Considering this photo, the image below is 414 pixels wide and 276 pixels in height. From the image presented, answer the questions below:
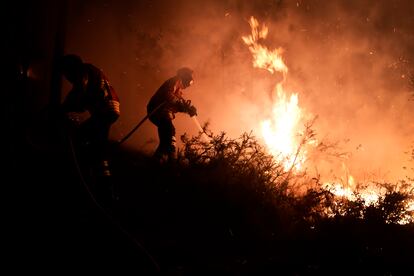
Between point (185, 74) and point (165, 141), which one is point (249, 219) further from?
point (185, 74)

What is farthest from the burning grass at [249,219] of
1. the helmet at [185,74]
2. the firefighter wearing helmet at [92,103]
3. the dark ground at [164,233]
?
the helmet at [185,74]

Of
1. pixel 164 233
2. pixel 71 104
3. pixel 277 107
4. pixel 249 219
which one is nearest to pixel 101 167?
pixel 71 104

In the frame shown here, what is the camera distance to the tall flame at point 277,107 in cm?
815

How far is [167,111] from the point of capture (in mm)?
6055

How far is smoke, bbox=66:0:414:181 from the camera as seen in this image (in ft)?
24.6

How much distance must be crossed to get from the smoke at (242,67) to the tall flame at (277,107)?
20cm

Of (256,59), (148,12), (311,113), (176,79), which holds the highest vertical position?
(311,113)

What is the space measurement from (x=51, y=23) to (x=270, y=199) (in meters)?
4.37

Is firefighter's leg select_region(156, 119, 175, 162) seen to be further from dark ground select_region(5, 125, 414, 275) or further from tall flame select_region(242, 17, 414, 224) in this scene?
tall flame select_region(242, 17, 414, 224)

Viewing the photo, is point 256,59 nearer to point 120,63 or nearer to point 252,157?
point 120,63

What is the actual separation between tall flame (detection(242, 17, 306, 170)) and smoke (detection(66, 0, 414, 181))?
20cm

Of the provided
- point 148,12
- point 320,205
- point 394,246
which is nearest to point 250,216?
point 320,205

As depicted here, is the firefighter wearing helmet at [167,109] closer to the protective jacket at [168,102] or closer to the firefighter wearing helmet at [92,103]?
the protective jacket at [168,102]


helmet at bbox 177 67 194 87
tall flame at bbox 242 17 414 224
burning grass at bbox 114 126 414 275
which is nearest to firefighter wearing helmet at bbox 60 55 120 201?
burning grass at bbox 114 126 414 275
